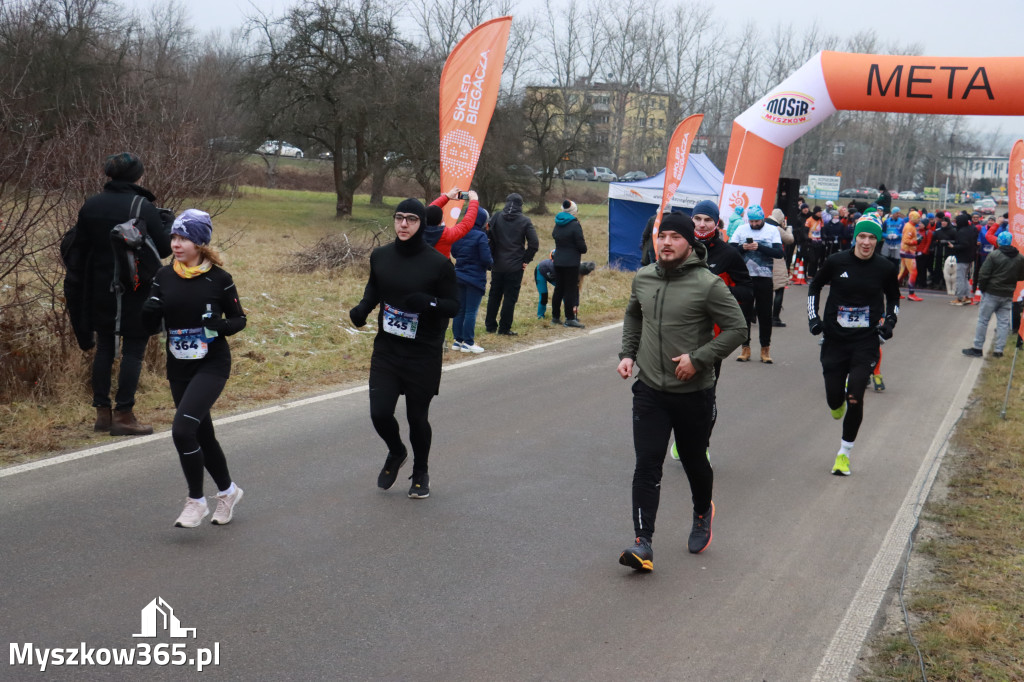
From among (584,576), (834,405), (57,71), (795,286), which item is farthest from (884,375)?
(57,71)

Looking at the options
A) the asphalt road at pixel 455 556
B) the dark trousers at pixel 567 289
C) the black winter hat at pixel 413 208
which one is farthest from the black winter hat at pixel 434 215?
the dark trousers at pixel 567 289

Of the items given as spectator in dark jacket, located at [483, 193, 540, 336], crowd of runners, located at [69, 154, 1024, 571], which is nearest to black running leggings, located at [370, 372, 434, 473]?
crowd of runners, located at [69, 154, 1024, 571]

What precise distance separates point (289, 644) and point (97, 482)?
8.75ft

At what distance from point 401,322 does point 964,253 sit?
60.9ft

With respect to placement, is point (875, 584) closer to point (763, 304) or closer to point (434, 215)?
point (434, 215)

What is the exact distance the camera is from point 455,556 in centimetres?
528

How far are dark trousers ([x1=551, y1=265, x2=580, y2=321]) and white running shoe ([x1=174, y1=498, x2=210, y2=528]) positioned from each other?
9.78 meters

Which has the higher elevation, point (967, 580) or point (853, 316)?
point (853, 316)

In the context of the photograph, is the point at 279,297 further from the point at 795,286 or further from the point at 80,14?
the point at 80,14

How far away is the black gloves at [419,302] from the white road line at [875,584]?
9.54 feet

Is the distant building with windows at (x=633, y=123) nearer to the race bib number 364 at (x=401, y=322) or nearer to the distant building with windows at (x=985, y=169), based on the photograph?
the race bib number 364 at (x=401, y=322)

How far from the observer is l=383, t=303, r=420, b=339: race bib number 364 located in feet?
19.5

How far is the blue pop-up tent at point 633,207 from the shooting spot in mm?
23828

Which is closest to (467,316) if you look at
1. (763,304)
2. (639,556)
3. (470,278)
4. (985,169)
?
(470,278)
